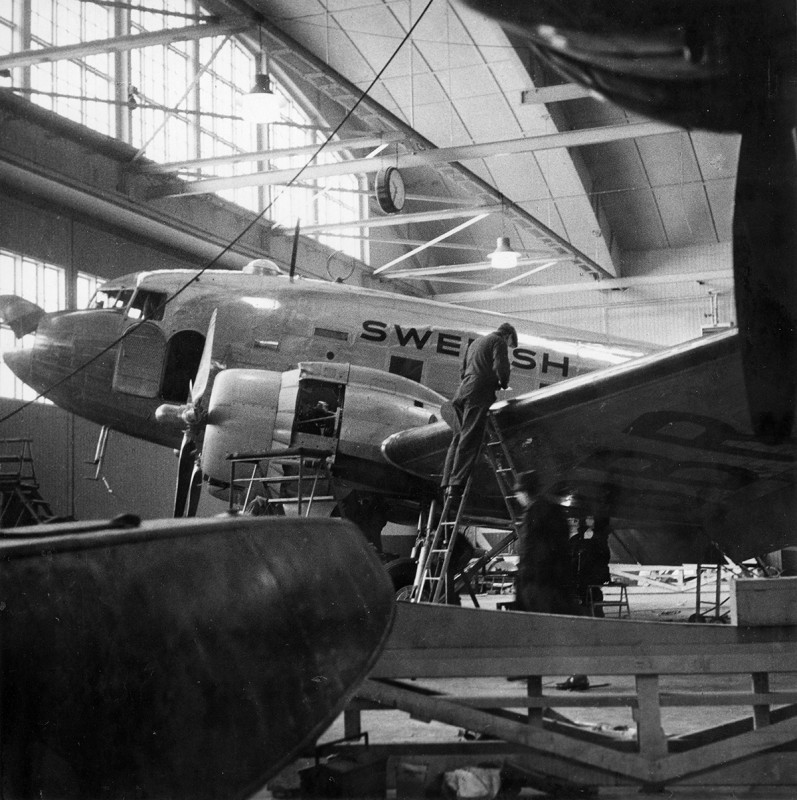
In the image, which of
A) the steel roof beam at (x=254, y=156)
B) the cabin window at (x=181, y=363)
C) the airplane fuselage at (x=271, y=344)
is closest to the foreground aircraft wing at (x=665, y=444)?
the airplane fuselage at (x=271, y=344)

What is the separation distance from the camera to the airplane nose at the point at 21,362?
300 inches

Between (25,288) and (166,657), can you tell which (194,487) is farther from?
(166,657)

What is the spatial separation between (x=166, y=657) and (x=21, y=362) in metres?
6.21

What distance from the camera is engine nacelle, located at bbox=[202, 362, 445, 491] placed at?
5898 millimetres

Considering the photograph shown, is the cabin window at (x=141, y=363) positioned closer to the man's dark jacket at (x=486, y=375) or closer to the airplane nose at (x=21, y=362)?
the airplane nose at (x=21, y=362)

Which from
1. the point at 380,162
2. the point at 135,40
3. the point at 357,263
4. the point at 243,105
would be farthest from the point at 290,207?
the point at 135,40

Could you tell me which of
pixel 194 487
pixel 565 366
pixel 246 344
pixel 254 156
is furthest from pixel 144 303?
pixel 565 366

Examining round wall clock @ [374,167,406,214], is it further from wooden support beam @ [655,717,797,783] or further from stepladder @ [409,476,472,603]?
wooden support beam @ [655,717,797,783]

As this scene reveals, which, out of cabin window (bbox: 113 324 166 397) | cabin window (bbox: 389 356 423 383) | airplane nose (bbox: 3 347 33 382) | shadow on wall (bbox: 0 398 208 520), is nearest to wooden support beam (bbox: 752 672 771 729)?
shadow on wall (bbox: 0 398 208 520)

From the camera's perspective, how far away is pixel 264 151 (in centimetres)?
734

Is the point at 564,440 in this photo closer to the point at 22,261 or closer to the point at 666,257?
the point at 666,257

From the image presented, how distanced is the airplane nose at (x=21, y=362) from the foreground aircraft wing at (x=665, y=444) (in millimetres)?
3673

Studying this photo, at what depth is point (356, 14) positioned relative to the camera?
12.9ft

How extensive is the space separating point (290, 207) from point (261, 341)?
292cm
